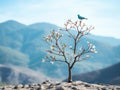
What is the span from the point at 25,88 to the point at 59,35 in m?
6.44

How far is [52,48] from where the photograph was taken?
1113 inches

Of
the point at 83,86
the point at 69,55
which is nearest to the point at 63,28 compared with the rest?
the point at 69,55

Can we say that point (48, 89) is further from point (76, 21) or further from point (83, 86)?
point (76, 21)

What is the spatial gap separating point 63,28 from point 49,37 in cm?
145

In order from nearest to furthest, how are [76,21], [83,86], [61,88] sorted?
[61,88], [83,86], [76,21]

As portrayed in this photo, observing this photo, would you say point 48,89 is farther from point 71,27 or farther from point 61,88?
point 71,27


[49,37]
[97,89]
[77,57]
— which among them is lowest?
[97,89]

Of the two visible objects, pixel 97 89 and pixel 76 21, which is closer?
Answer: pixel 97 89

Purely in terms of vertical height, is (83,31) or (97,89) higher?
(83,31)

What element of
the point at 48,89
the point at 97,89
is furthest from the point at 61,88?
the point at 97,89

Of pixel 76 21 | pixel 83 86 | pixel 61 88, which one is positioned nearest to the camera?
pixel 61 88

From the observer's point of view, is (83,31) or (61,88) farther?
(83,31)

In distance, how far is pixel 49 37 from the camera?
28203 millimetres

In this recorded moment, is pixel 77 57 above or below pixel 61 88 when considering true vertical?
above
